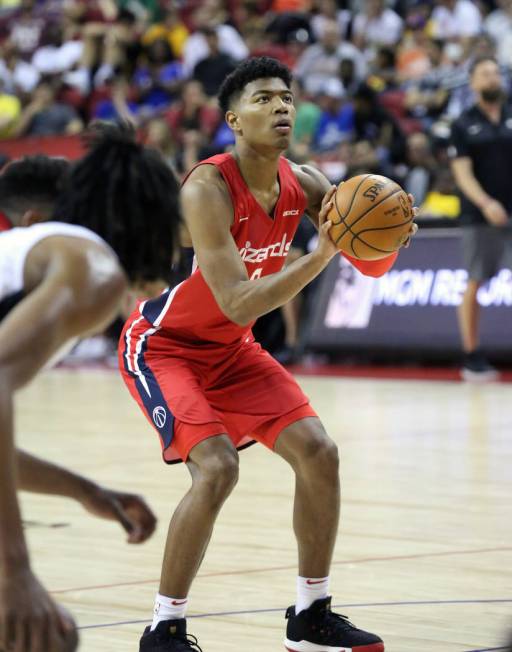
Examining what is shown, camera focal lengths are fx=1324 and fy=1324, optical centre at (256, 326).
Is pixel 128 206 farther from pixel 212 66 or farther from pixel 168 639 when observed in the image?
pixel 212 66

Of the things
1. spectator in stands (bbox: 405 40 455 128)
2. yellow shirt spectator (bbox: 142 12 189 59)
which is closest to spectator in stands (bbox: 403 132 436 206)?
spectator in stands (bbox: 405 40 455 128)

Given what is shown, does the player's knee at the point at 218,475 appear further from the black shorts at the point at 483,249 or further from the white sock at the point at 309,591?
the black shorts at the point at 483,249

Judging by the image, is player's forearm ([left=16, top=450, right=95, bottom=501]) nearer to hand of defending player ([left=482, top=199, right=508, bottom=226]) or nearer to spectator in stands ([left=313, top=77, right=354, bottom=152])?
hand of defending player ([left=482, top=199, right=508, bottom=226])

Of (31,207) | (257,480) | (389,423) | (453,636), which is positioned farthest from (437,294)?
(31,207)

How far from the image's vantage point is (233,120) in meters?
4.61

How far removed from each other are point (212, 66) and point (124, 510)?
14.4 meters

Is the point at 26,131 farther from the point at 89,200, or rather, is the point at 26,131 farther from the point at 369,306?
the point at 89,200

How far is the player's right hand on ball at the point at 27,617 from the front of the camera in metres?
2.42

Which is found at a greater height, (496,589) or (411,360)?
(411,360)

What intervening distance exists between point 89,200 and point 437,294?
9736 millimetres

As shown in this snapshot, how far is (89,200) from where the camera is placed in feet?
9.08

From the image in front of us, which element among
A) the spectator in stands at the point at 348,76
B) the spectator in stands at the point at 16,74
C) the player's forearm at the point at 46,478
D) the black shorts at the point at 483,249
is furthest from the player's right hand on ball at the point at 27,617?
the spectator in stands at the point at 16,74

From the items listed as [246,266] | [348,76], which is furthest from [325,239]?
[348,76]

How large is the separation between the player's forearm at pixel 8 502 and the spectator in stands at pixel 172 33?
16.8m
